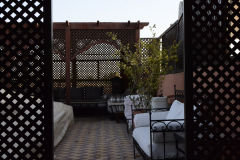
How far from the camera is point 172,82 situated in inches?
270

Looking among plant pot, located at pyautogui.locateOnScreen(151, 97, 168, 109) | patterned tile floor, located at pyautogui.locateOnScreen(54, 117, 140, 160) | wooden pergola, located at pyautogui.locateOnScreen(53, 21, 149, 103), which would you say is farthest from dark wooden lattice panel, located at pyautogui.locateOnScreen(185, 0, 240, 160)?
wooden pergola, located at pyautogui.locateOnScreen(53, 21, 149, 103)

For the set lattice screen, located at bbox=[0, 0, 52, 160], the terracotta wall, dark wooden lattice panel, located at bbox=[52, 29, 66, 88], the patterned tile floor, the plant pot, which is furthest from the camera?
dark wooden lattice panel, located at bbox=[52, 29, 66, 88]

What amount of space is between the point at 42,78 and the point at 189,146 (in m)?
1.36

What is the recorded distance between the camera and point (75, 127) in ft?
24.0

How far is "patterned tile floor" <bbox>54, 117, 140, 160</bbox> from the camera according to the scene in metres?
4.61

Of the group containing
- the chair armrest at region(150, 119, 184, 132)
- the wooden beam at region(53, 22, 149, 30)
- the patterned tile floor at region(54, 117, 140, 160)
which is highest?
the wooden beam at region(53, 22, 149, 30)

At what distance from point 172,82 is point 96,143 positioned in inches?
94.3

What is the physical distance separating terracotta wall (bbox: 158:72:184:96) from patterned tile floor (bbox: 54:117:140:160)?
1.38 m

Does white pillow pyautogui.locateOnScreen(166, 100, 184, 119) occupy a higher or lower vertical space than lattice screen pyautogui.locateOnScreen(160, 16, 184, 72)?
lower

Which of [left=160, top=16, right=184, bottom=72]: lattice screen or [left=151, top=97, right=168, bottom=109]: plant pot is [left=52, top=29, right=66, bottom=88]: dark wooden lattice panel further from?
[left=151, top=97, right=168, bottom=109]: plant pot

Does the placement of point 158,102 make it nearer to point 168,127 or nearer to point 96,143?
point 96,143

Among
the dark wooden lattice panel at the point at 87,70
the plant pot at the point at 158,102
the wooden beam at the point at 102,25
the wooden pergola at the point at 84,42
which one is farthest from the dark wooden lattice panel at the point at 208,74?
the dark wooden lattice panel at the point at 87,70

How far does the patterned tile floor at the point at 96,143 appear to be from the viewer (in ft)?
15.1

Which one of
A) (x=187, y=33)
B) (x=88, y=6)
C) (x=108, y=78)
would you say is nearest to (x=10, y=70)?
(x=187, y=33)
